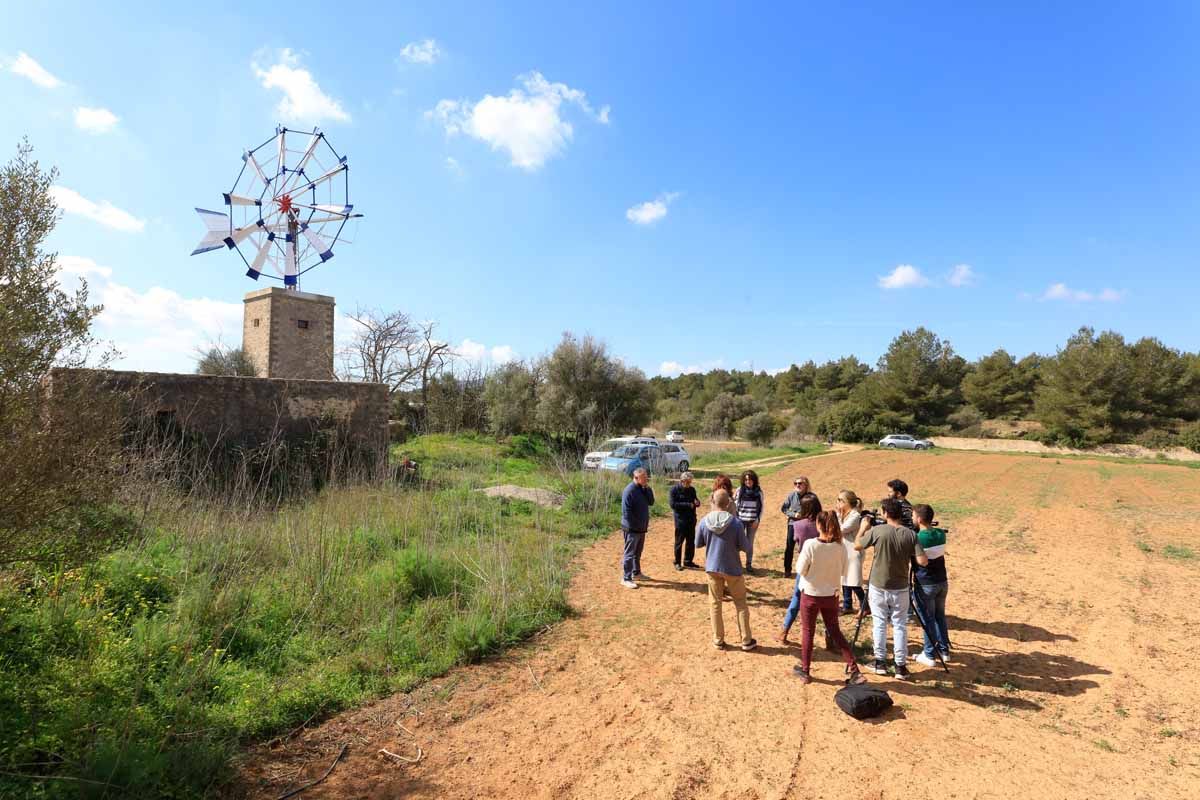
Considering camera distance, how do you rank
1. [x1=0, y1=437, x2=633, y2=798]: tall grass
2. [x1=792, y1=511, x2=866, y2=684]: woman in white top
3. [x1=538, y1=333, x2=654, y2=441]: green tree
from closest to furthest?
1. [x1=0, y1=437, x2=633, y2=798]: tall grass
2. [x1=792, y1=511, x2=866, y2=684]: woman in white top
3. [x1=538, y1=333, x2=654, y2=441]: green tree

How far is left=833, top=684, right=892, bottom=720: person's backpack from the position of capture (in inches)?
174

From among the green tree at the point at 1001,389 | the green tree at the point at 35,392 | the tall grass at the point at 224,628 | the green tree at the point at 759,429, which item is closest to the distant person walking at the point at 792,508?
the tall grass at the point at 224,628

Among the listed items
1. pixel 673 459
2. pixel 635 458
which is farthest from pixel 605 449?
pixel 673 459

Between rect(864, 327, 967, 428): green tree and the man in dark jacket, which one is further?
rect(864, 327, 967, 428): green tree

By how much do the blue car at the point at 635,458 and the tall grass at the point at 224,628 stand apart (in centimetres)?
917

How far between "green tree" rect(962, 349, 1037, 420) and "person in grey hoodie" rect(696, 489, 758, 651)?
195 feet

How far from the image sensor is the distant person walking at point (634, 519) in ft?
26.1

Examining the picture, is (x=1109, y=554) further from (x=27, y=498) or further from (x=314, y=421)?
(x=314, y=421)

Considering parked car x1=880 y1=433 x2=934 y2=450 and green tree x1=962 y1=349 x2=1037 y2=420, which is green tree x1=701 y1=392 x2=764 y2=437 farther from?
green tree x1=962 y1=349 x2=1037 y2=420

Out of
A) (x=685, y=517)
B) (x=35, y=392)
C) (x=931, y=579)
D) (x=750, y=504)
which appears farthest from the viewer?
(x=685, y=517)

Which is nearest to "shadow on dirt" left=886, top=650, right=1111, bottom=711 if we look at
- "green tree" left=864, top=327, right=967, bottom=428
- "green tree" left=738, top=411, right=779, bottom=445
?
"green tree" left=738, top=411, right=779, bottom=445

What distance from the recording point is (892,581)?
5.12 m

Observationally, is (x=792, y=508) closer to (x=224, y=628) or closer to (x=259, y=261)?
(x=224, y=628)

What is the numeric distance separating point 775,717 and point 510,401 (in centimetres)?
2487
